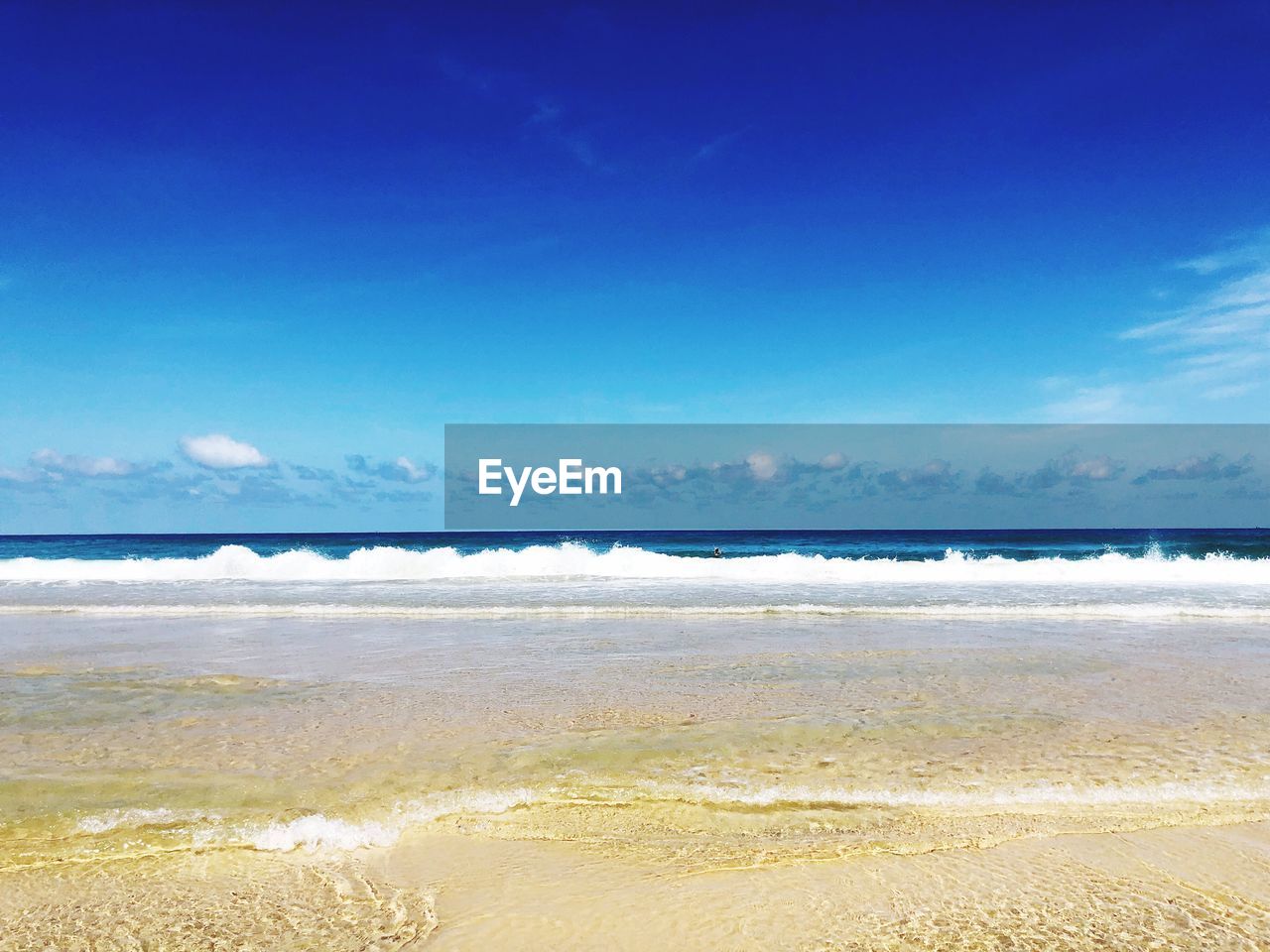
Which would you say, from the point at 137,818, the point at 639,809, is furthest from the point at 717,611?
the point at 137,818

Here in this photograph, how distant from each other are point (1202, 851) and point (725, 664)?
20.4ft

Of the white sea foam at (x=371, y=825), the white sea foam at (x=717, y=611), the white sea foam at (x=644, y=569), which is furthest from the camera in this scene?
the white sea foam at (x=644, y=569)

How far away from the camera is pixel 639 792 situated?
5.16m

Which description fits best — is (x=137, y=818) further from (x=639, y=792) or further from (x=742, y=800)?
(x=742, y=800)

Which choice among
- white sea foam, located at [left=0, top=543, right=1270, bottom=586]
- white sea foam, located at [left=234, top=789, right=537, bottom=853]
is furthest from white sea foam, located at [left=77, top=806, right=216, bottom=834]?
white sea foam, located at [left=0, top=543, right=1270, bottom=586]

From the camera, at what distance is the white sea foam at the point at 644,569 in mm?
27031

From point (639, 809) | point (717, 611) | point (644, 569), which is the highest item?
point (644, 569)

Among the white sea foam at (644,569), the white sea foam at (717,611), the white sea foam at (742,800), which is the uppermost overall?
the white sea foam at (644,569)

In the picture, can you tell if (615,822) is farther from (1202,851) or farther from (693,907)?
(1202,851)

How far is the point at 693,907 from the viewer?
3.57 meters

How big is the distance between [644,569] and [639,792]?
2778 centimetres

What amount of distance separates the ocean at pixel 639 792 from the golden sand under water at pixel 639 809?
3 centimetres

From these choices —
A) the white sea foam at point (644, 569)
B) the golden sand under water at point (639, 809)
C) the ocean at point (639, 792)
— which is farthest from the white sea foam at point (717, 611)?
the white sea foam at point (644, 569)

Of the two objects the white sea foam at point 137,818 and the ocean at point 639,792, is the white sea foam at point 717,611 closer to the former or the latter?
the ocean at point 639,792
